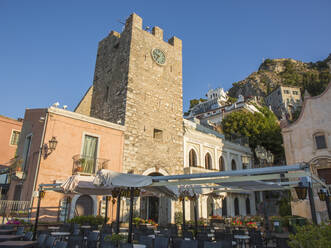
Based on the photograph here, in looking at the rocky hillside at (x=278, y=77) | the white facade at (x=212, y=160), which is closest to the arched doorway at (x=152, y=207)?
the white facade at (x=212, y=160)

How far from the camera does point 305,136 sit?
65.7ft

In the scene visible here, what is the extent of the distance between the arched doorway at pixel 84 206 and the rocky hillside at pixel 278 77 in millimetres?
70259

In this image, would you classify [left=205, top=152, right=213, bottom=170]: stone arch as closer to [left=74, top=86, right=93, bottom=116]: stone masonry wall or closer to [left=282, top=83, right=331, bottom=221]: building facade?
[left=282, top=83, right=331, bottom=221]: building facade

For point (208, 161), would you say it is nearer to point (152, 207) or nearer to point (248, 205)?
point (248, 205)

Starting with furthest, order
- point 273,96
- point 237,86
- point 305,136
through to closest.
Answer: point 237,86, point 273,96, point 305,136

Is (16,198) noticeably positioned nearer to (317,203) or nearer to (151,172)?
(151,172)

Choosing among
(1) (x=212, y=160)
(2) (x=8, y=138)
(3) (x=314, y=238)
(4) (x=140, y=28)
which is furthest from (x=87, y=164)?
(1) (x=212, y=160)

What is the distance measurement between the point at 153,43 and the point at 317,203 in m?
17.2

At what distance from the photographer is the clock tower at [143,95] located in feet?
57.8

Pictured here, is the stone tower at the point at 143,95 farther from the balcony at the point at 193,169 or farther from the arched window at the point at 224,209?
the arched window at the point at 224,209

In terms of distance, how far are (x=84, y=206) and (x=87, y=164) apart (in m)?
2.37

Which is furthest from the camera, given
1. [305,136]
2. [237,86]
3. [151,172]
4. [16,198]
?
[237,86]

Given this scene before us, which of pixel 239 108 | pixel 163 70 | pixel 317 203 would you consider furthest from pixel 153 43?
pixel 239 108

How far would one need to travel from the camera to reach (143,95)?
18828 mm
